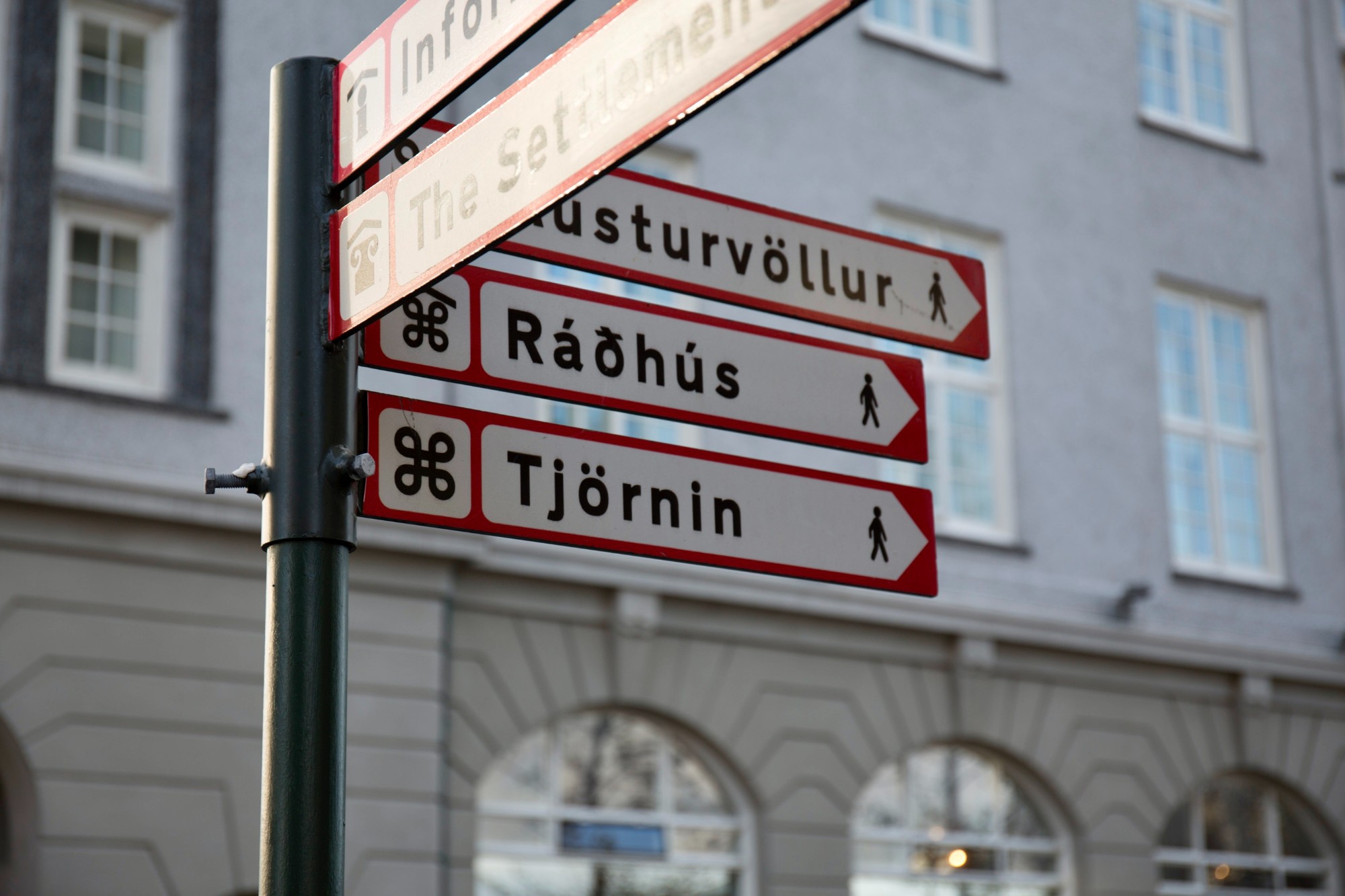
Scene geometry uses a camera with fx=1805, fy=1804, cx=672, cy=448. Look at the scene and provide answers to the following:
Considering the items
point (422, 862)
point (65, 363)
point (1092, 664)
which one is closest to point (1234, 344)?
point (1092, 664)

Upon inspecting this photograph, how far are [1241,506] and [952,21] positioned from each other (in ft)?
16.9

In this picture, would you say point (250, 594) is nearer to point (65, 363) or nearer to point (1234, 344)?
point (65, 363)

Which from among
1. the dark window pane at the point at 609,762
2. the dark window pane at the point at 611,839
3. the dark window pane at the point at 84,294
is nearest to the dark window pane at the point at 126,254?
the dark window pane at the point at 84,294

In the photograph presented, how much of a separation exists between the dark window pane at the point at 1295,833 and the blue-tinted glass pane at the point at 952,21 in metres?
7.35

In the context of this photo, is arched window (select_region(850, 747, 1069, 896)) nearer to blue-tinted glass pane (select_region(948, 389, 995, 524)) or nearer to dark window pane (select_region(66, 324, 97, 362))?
blue-tinted glass pane (select_region(948, 389, 995, 524))

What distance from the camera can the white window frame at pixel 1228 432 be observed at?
16078mm

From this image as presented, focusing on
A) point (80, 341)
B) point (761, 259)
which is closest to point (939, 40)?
point (80, 341)

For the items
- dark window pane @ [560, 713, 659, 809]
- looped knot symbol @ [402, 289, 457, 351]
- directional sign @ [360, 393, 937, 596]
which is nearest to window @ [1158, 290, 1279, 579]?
dark window pane @ [560, 713, 659, 809]

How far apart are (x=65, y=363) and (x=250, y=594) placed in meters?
1.77

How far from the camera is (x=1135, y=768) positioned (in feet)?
49.5

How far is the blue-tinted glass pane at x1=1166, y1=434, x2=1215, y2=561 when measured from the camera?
1603 cm

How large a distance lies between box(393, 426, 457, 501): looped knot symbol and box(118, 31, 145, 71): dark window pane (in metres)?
8.90

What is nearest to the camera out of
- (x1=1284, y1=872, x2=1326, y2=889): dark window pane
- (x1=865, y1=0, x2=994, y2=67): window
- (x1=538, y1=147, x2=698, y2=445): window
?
(x1=538, y1=147, x2=698, y2=445): window

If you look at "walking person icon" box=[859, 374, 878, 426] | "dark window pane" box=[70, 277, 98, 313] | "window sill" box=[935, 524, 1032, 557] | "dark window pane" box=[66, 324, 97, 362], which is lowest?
"walking person icon" box=[859, 374, 878, 426]
